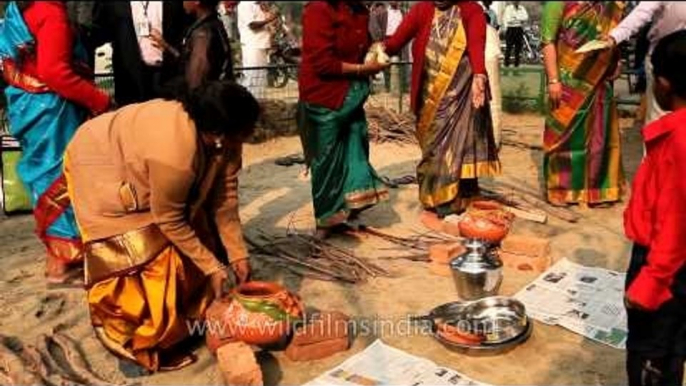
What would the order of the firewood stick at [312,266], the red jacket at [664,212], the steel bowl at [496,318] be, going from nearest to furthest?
the red jacket at [664,212] < the steel bowl at [496,318] < the firewood stick at [312,266]

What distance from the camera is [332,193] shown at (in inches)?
195

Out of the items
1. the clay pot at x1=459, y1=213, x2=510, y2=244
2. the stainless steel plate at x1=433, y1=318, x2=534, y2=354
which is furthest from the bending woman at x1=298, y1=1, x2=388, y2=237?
the stainless steel plate at x1=433, y1=318, x2=534, y2=354

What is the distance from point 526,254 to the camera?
14.9ft

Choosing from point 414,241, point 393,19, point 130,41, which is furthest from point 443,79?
point 393,19

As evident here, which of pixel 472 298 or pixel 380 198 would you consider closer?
pixel 472 298

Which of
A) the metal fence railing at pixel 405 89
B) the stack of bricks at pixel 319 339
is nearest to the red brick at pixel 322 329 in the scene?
the stack of bricks at pixel 319 339

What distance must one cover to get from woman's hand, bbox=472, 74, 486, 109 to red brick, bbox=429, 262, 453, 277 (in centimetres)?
122

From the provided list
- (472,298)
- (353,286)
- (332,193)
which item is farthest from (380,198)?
(472,298)

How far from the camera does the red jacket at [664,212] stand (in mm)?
2318

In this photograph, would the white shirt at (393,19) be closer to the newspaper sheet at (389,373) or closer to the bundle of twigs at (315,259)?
the bundle of twigs at (315,259)

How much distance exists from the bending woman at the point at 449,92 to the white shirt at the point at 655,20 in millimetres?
942

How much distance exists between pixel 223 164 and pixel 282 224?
235 cm

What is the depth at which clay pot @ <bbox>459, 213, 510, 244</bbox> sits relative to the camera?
4.45 m

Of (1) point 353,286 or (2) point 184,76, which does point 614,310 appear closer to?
(1) point 353,286
